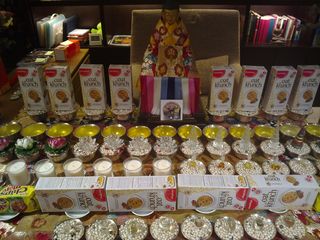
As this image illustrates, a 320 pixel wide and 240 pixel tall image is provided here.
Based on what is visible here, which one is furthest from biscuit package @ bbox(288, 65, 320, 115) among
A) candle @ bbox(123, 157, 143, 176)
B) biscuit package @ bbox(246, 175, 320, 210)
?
candle @ bbox(123, 157, 143, 176)

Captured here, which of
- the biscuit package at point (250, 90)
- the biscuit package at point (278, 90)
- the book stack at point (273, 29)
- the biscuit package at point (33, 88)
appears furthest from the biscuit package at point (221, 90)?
the book stack at point (273, 29)

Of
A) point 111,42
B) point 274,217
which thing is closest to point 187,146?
point 274,217

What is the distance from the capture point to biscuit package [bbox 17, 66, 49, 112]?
4.46 ft

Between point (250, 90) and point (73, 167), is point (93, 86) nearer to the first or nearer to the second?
point (73, 167)

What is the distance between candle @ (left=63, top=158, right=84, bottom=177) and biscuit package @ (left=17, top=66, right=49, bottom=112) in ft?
1.54

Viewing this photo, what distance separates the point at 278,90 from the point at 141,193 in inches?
34.0

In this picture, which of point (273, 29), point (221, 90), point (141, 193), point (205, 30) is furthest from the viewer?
point (273, 29)

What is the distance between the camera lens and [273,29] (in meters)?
2.79

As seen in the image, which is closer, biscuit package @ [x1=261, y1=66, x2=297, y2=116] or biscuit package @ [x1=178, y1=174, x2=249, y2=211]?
biscuit package @ [x1=178, y1=174, x2=249, y2=211]

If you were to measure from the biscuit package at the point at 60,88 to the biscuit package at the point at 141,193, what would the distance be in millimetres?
593

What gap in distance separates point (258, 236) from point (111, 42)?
2.45 metres

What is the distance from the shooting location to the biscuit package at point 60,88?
135 cm

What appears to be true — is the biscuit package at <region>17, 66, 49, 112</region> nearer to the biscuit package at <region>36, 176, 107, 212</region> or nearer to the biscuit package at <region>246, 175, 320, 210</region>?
the biscuit package at <region>36, 176, 107, 212</region>

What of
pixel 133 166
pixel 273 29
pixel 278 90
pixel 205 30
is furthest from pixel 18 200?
pixel 273 29
